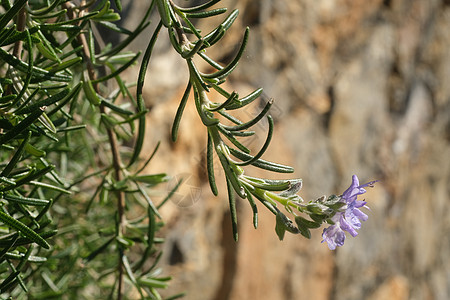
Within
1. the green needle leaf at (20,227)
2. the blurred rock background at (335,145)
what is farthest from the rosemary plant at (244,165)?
the blurred rock background at (335,145)

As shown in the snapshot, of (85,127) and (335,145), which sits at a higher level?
(335,145)

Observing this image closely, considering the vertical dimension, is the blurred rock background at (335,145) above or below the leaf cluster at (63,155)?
above

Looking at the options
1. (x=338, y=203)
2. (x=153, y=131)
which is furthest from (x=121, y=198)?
(x=153, y=131)

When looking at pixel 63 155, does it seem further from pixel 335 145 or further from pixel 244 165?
pixel 335 145

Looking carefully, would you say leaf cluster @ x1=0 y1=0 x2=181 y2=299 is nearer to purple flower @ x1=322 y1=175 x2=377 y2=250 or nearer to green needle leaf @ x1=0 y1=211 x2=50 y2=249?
green needle leaf @ x1=0 y1=211 x2=50 y2=249

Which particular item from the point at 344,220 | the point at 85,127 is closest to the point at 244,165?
the point at 344,220

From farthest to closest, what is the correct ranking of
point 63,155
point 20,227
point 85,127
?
point 63,155, point 85,127, point 20,227

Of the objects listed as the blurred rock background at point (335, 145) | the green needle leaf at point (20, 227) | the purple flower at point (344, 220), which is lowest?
the green needle leaf at point (20, 227)

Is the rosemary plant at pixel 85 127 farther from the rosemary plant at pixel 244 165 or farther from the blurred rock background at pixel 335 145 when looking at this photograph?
the blurred rock background at pixel 335 145
